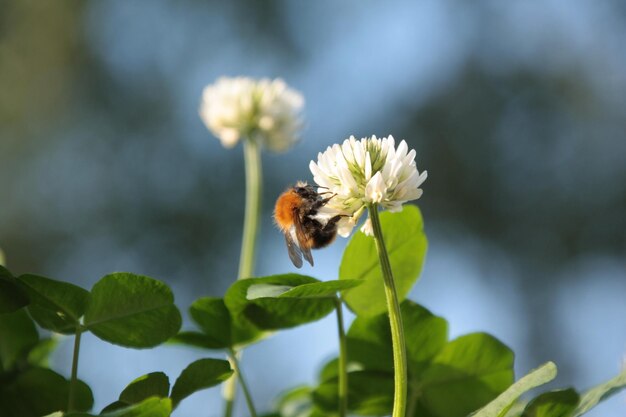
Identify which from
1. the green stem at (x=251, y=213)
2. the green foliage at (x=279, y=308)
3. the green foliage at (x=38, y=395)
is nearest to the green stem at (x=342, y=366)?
the green foliage at (x=279, y=308)

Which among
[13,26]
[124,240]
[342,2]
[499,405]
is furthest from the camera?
[342,2]

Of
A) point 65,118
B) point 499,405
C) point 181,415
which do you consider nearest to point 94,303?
point 181,415

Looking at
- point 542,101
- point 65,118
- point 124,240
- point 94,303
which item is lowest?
point 94,303

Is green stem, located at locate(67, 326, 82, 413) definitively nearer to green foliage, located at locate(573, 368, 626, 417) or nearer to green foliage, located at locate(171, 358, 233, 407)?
green foliage, located at locate(171, 358, 233, 407)

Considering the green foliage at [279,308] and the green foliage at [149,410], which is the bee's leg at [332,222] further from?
the green foliage at [149,410]

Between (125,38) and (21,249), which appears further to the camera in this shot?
(125,38)

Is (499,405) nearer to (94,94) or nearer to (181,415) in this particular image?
(181,415)
